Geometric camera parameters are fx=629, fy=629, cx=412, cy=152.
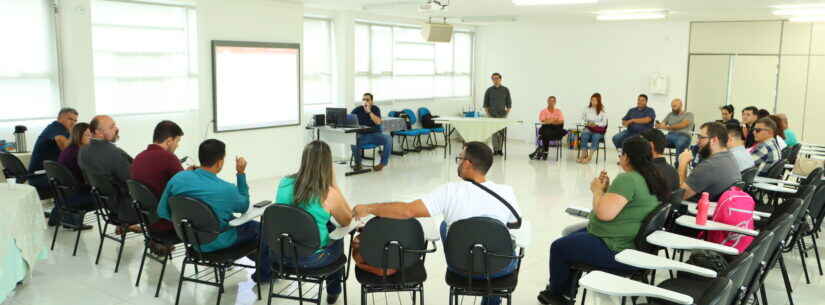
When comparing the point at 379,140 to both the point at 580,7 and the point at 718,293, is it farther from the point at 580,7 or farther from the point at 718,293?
the point at 718,293

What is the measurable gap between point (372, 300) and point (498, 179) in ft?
17.2

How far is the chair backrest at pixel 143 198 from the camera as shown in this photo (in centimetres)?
416

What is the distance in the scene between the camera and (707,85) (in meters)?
11.9

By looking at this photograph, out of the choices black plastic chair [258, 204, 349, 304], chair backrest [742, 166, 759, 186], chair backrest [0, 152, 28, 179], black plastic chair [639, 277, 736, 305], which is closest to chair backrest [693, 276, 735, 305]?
black plastic chair [639, 277, 736, 305]

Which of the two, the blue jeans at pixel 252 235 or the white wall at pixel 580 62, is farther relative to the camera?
the white wall at pixel 580 62

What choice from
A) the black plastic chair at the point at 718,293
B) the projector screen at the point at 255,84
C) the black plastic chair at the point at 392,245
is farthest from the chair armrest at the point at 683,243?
the projector screen at the point at 255,84

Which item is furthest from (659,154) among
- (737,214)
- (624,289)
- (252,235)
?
(252,235)

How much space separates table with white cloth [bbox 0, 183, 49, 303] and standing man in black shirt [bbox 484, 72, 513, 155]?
8522 mm

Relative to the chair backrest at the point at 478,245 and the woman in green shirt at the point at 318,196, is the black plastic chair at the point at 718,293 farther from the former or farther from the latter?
the woman in green shirt at the point at 318,196

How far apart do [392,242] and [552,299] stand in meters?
1.30

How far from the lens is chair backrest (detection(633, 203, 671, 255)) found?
352 cm

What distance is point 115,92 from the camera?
784 cm

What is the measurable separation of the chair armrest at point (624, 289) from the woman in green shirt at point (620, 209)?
85cm

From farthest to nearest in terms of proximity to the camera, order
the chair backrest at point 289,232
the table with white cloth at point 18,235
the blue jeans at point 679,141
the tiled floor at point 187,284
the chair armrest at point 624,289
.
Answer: the blue jeans at point 679,141
the tiled floor at point 187,284
the table with white cloth at point 18,235
the chair backrest at point 289,232
the chair armrest at point 624,289
